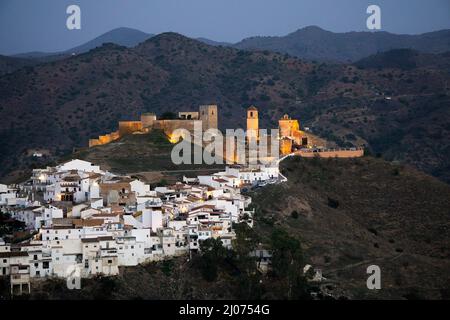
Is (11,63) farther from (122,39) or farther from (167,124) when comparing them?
(167,124)

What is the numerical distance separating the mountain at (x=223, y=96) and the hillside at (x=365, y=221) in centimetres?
2487

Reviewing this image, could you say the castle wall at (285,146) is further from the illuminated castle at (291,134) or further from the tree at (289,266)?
the tree at (289,266)

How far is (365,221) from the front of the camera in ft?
181

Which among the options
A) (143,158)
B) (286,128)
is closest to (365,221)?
(286,128)

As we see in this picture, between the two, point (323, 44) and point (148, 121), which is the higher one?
point (323, 44)

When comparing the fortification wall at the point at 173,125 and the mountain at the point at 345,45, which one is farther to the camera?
the mountain at the point at 345,45

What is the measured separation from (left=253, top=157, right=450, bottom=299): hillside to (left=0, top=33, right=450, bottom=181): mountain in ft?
81.6

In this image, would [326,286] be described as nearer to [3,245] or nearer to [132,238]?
[132,238]

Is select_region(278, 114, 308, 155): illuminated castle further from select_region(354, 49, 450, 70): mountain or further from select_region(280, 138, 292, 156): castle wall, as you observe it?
select_region(354, 49, 450, 70): mountain

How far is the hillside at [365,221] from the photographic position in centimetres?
4497

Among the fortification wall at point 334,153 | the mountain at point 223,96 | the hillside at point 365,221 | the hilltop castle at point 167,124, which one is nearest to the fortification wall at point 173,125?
the hilltop castle at point 167,124

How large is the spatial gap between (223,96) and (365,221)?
190 feet

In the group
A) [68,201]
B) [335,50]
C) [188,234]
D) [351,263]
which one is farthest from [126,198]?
[335,50]
